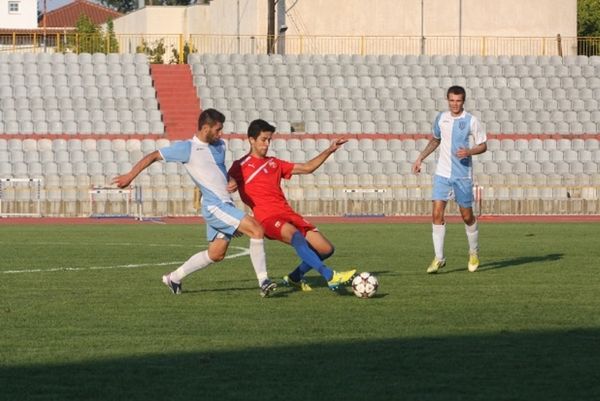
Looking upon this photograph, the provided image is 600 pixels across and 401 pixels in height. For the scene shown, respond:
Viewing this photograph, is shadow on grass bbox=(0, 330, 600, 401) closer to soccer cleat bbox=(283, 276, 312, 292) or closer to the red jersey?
the red jersey

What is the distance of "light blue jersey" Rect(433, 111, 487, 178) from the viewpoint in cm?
1673

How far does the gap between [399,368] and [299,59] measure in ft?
125

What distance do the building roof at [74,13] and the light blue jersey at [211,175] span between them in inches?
4358

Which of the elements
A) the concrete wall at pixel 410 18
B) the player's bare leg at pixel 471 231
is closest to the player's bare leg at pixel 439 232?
the player's bare leg at pixel 471 231

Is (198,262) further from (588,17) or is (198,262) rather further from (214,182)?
(588,17)

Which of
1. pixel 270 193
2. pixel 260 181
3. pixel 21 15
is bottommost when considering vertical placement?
pixel 270 193

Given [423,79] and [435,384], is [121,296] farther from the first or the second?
[423,79]

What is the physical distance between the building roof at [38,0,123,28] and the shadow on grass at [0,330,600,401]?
11515 cm

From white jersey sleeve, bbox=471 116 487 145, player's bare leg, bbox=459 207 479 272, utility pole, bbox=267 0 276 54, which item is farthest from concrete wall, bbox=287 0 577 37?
white jersey sleeve, bbox=471 116 487 145

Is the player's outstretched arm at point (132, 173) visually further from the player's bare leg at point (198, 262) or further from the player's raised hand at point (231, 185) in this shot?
the player's bare leg at point (198, 262)

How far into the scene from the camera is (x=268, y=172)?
534 inches

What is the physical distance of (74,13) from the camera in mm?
126188

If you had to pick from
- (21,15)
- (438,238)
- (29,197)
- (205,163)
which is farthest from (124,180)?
(21,15)

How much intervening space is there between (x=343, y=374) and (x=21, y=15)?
116444 millimetres
